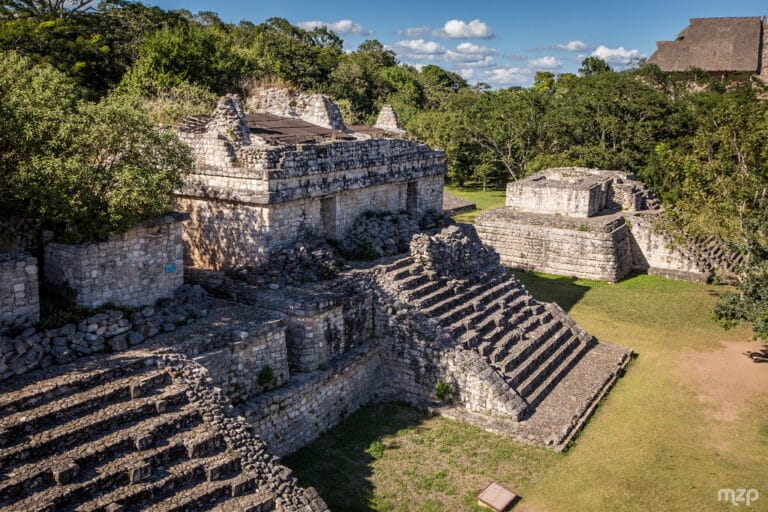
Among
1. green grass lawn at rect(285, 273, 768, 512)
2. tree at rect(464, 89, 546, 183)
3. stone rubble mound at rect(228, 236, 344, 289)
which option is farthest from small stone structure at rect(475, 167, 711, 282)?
tree at rect(464, 89, 546, 183)

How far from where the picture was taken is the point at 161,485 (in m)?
7.83

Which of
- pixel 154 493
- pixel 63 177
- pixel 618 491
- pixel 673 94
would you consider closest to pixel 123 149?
pixel 63 177

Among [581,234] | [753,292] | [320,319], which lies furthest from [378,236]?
[581,234]

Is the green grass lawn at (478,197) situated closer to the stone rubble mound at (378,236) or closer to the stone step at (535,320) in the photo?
the stone rubble mound at (378,236)

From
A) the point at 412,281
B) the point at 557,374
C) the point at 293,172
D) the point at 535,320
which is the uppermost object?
the point at 293,172

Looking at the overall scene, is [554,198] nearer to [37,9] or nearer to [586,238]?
[586,238]

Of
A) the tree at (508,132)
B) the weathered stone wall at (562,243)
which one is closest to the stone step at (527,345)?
the weathered stone wall at (562,243)

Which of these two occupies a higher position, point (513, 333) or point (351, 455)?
point (513, 333)

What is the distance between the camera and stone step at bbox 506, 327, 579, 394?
12531mm

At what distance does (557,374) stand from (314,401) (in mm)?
5372

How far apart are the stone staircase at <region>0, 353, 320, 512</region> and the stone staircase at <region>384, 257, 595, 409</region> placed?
217 inches

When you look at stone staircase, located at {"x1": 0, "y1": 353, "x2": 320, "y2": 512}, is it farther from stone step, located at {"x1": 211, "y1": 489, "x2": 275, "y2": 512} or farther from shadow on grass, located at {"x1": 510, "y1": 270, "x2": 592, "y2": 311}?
shadow on grass, located at {"x1": 510, "y1": 270, "x2": 592, "y2": 311}

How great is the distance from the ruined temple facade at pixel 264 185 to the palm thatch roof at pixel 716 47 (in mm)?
39546

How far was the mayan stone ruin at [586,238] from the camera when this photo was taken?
21.4 m
